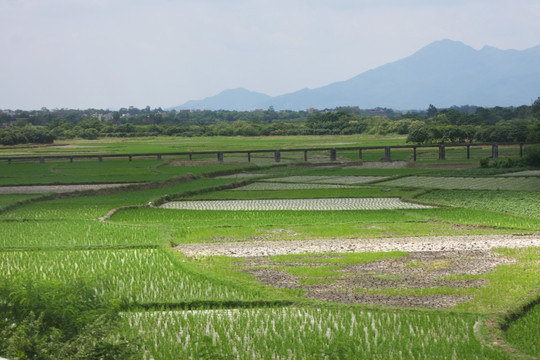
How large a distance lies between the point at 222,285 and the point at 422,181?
63.1 ft

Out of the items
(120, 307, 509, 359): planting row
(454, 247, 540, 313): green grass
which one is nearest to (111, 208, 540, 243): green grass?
(454, 247, 540, 313): green grass

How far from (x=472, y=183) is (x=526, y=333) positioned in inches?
782

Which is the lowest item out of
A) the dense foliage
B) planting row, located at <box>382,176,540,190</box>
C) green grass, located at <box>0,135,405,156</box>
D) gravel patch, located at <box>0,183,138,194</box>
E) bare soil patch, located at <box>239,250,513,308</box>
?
planting row, located at <box>382,176,540,190</box>

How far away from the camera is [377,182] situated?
28156 mm

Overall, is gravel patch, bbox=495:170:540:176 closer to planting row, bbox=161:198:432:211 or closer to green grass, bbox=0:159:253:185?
planting row, bbox=161:198:432:211

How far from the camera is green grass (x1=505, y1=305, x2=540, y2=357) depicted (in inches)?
262

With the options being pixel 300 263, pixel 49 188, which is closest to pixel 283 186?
pixel 49 188

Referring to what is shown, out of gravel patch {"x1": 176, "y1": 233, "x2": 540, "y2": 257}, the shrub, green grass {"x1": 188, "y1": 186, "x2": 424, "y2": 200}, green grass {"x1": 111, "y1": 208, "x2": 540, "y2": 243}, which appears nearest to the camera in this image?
gravel patch {"x1": 176, "y1": 233, "x2": 540, "y2": 257}

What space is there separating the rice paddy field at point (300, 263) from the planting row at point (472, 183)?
217 mm

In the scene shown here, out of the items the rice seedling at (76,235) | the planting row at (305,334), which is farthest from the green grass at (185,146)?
the planting row at (305,334)

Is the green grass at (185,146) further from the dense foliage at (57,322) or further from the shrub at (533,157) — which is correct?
the dense foliage at (57,322)

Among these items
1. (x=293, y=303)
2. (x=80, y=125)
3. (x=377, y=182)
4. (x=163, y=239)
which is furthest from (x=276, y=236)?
(x=80, y=125)

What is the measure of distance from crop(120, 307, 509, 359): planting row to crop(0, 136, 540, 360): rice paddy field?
21 mm

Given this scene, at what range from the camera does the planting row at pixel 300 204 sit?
66.4 feet
